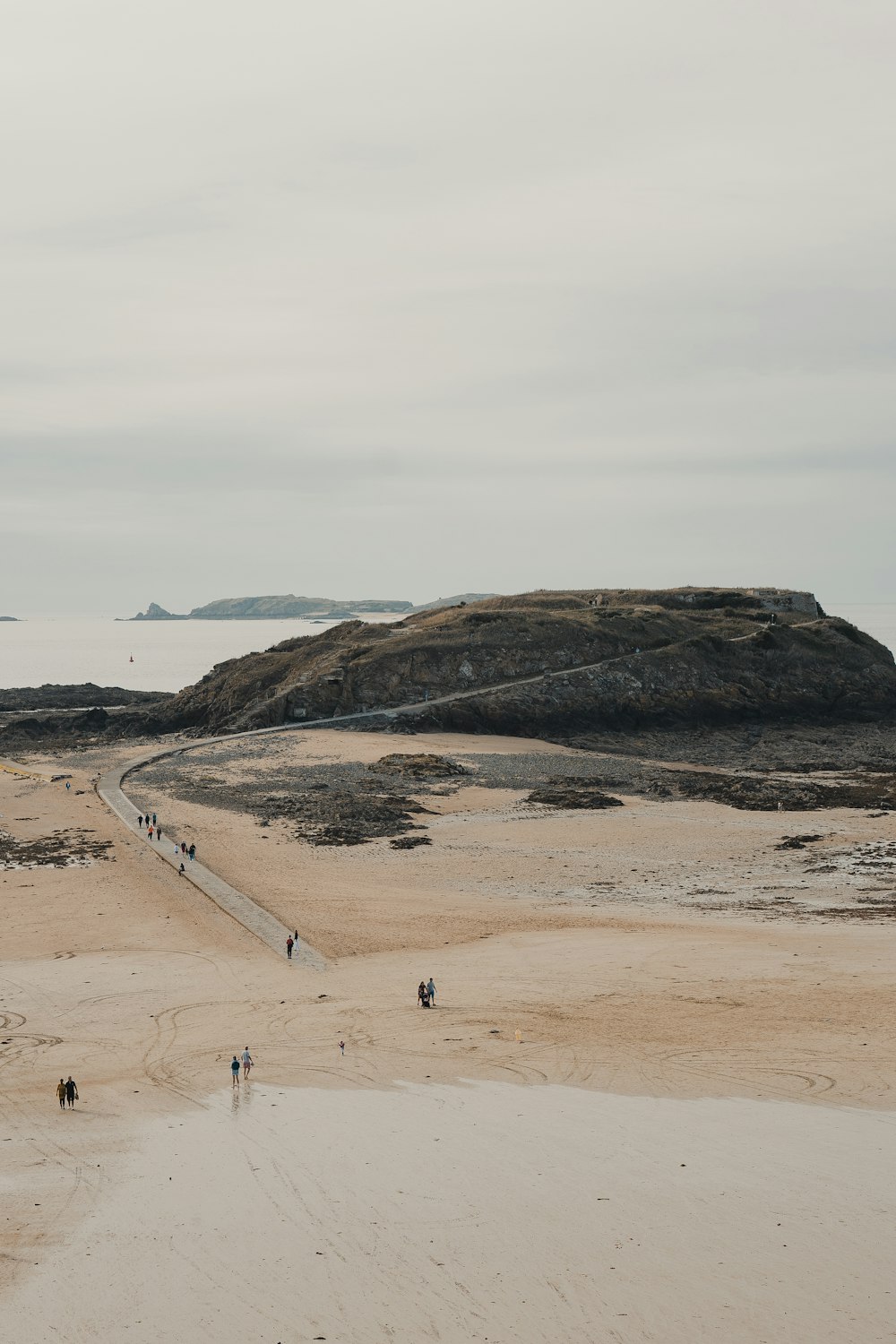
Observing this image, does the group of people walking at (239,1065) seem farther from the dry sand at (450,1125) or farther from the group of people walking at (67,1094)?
the group of people walking at (67,1094)

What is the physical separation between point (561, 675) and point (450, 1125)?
195 feet

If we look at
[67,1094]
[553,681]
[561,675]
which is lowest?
[67,1094]

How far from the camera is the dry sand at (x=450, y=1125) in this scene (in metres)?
12.1

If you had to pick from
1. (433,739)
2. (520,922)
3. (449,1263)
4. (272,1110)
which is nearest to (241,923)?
(520,922)

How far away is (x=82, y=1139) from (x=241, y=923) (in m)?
13.5

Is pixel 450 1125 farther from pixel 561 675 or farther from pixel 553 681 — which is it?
pixel 561 675

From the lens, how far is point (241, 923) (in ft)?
96.6

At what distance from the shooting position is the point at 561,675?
2945 inches

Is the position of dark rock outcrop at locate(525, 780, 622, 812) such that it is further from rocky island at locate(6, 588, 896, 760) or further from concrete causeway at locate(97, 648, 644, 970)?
concrete causeway at locate(97, 648, 644, 970)

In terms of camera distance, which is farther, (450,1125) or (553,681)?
(553,681)

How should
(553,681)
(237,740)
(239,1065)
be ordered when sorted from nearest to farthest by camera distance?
1. (239,1065)
2. (237,740)
3. (553,681)

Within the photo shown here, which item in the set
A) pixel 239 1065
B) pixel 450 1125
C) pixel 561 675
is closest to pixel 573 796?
pixel 561 675

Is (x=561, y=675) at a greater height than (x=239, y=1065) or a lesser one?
greater

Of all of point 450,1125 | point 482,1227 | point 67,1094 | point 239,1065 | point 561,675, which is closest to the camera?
point 482,1227
